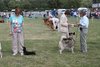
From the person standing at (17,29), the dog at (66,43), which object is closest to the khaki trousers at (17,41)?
the person standing at (17,29)

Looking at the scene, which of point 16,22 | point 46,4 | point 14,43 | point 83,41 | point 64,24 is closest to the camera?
point 16,22

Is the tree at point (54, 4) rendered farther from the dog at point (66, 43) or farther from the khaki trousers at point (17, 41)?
the khaki trousers at point (17, 41)

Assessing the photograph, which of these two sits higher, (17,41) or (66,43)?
(17,41)

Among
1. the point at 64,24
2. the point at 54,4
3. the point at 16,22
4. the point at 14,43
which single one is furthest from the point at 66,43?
the point at 54,4

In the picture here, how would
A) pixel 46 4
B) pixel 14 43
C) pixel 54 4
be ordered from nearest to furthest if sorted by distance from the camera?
pixel 14 43 < pixel 54 4 < pixel 46 4

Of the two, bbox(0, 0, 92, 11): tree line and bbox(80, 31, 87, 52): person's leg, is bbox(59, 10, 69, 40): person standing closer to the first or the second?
bbox(80, 31, 87, 52): person's leg

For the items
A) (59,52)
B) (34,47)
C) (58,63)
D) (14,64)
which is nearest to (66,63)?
(58,63)

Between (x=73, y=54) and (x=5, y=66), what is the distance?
362cm

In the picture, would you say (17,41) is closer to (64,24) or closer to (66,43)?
(66,43)

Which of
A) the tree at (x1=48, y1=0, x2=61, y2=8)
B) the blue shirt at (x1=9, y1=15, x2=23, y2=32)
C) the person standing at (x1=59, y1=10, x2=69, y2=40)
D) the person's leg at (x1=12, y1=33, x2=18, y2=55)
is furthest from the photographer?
the tree at (x1=48, y1=0, x2=61, y2=8)

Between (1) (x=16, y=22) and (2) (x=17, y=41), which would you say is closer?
(1) (x=16, y=22)

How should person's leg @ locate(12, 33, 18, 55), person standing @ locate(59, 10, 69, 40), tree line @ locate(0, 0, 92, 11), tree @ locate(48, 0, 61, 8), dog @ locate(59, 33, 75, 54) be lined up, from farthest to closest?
tree @ locate(48, 0, 61, 8) < tree line @ locate(0, 0, 92, 11) < person standing @ locate(59, 10, 69, 40) < dog @ locate(59, 33, 75, 54) < person's leg @ locate(12, 33, 18, 55)

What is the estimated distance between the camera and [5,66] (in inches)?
472

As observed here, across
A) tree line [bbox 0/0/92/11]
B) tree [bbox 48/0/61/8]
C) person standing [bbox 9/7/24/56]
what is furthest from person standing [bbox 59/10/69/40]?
tree [bbox 48/0/61/8]
